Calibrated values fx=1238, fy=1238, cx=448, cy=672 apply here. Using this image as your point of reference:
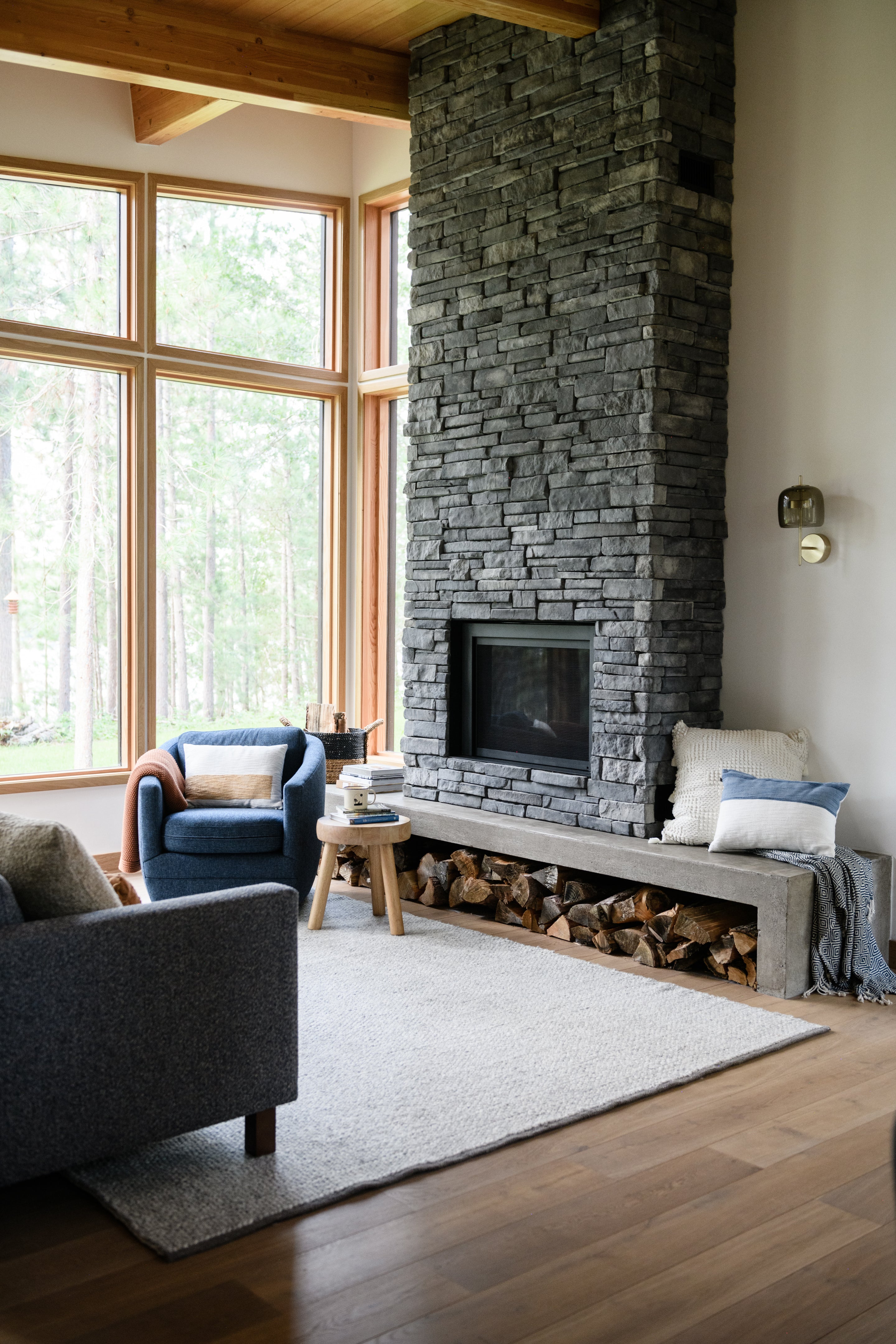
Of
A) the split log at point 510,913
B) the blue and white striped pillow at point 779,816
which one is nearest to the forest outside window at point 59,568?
the split log at point 510,913

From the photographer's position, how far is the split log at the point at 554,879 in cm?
500

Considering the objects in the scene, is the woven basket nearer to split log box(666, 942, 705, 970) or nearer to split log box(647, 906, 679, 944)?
split log box(647, 906, 679, 944)

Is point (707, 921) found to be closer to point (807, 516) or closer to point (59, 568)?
point (807, 516)

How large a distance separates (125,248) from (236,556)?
166 cm

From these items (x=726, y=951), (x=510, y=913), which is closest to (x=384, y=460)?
(x=510, y=913)

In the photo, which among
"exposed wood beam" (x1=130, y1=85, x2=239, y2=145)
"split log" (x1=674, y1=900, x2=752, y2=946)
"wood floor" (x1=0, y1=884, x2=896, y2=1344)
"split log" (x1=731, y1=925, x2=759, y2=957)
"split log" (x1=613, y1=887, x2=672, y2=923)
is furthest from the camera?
"exposed wood beam" (x1=130, y1=85, x2=239, y2=145)

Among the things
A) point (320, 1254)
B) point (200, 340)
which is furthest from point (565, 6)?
point (320, 1254)

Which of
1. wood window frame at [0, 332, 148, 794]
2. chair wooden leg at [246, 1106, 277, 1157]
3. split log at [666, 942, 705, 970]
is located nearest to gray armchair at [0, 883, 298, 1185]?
chair wooden leg at [246, 1106, 277, 1157]

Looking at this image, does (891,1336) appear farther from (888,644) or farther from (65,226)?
(65,226)

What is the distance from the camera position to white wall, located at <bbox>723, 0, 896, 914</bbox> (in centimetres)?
458

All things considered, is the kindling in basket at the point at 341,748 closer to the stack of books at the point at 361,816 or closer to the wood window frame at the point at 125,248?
the stack of books at the point at 361,816

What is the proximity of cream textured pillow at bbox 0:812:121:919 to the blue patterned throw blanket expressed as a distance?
2.52 m

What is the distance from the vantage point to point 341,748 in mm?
6383

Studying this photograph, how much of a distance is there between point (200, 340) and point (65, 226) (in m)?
0.85
